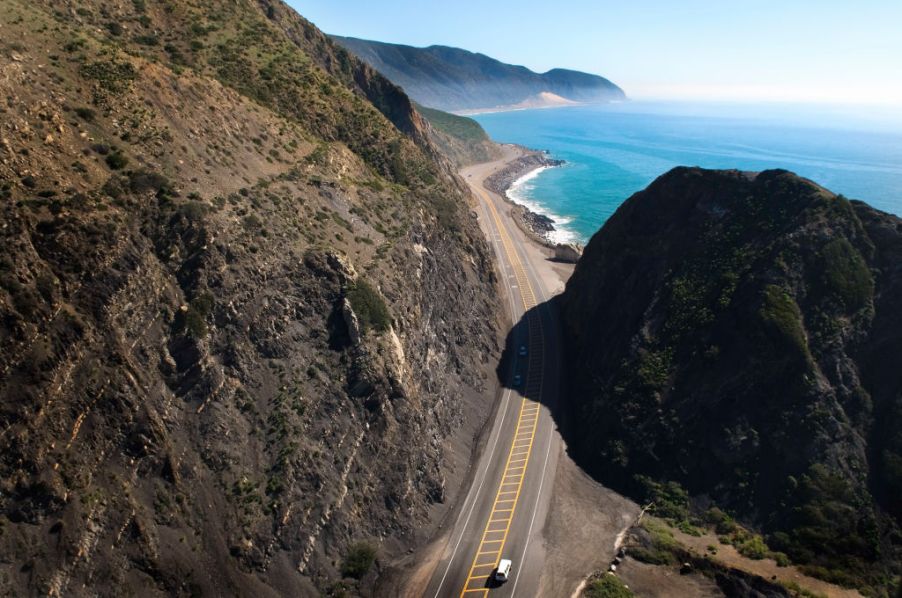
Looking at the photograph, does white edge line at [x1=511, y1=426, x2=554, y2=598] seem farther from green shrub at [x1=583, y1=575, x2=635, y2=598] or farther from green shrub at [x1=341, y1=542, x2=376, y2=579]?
green shrub at [x1=341, y1=542, x2=376, y2=579]

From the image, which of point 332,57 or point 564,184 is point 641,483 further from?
point 564,184

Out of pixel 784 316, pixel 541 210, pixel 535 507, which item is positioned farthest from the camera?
pixel 541 210

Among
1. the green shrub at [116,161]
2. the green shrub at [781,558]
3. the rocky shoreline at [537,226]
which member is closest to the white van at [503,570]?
the green shrub at [781,558]

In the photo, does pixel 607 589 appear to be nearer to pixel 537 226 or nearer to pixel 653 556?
pixel 653 556

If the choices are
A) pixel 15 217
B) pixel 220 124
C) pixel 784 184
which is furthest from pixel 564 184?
pixel 15 217

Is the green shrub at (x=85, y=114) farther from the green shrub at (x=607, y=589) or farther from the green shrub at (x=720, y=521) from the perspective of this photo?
the green shrub at (x=720, y=521)

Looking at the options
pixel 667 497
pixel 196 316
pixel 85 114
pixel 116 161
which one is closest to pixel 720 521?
pixel 667 497

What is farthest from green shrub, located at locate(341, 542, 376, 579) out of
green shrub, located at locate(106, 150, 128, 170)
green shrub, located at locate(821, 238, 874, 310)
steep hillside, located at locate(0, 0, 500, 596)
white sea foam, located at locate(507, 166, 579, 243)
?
white sea foam, located at locate(507, 166, 579, 243)
